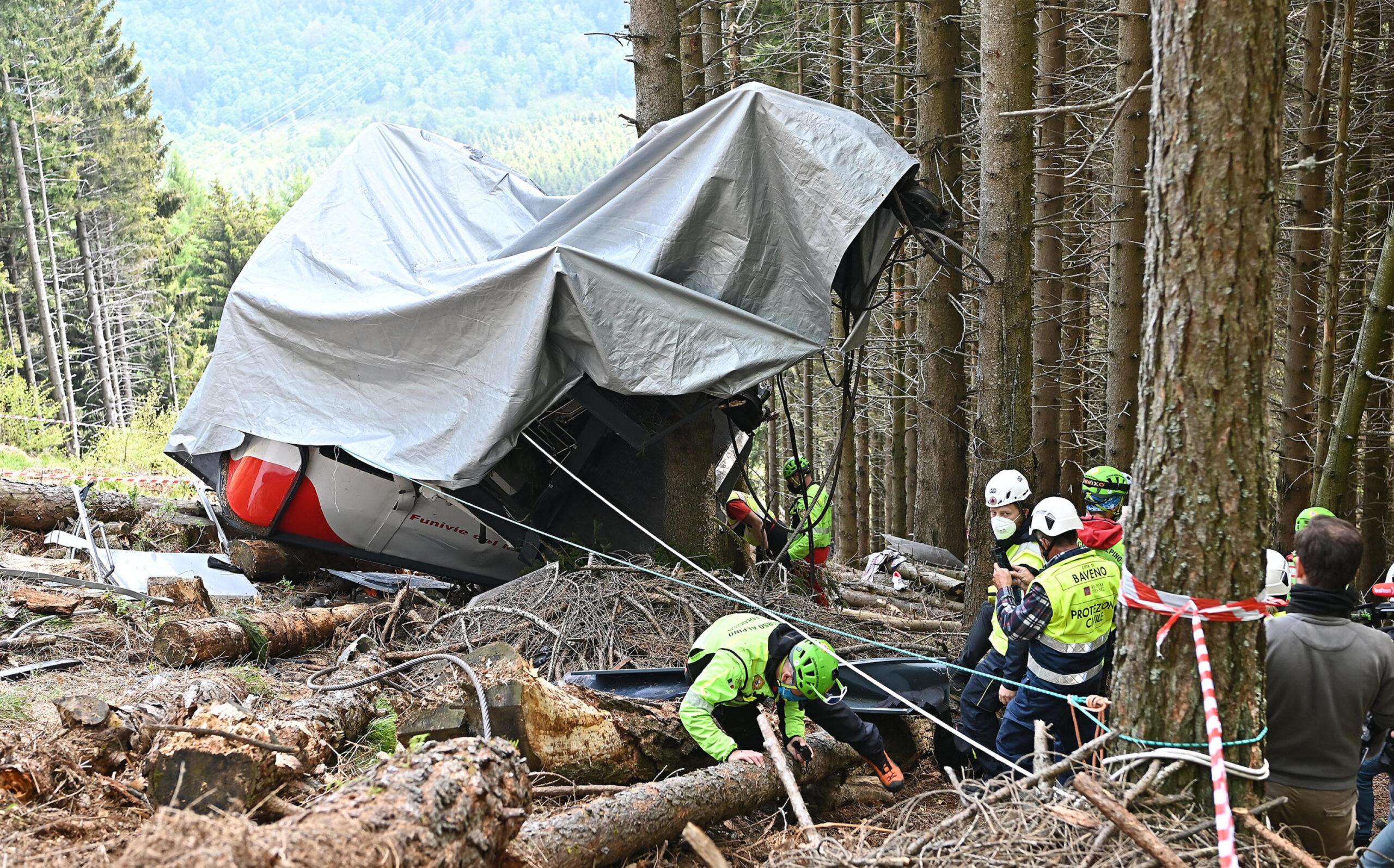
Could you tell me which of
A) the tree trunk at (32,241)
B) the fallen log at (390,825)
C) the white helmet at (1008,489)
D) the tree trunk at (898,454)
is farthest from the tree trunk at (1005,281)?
the tree trunk at (32,241)

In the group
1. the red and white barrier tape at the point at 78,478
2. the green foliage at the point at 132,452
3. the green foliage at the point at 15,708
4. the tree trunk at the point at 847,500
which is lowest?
the green foliage at the point at 132,452

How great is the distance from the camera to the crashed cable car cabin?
19.4ft

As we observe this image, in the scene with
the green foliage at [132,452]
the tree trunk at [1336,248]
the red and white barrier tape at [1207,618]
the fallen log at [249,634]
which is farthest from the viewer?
the green foliage at [132,452]

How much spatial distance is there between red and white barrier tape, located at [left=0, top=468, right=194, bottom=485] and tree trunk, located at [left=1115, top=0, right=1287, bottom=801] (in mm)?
10975

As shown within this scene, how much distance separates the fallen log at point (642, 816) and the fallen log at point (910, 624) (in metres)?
2.82

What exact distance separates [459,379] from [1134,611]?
4.31m

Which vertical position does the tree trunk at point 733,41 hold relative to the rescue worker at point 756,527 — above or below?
above

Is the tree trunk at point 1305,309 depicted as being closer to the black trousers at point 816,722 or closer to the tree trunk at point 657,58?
the tree trunk at point 657,58

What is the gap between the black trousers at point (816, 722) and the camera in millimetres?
4637

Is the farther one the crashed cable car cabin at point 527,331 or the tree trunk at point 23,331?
the tree trunk at point 23,331

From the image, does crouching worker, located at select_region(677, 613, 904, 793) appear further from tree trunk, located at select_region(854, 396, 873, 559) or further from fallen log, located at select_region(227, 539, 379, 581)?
tree trunk, located at select_region(854, 396, 873, 559)

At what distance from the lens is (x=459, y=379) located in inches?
252

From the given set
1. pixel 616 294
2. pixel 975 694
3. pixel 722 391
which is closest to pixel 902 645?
pixel 975 694

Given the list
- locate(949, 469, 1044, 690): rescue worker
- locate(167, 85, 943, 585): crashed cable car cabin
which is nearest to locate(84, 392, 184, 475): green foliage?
locate(167, 85, 943, 585): crashed cable car cabin
